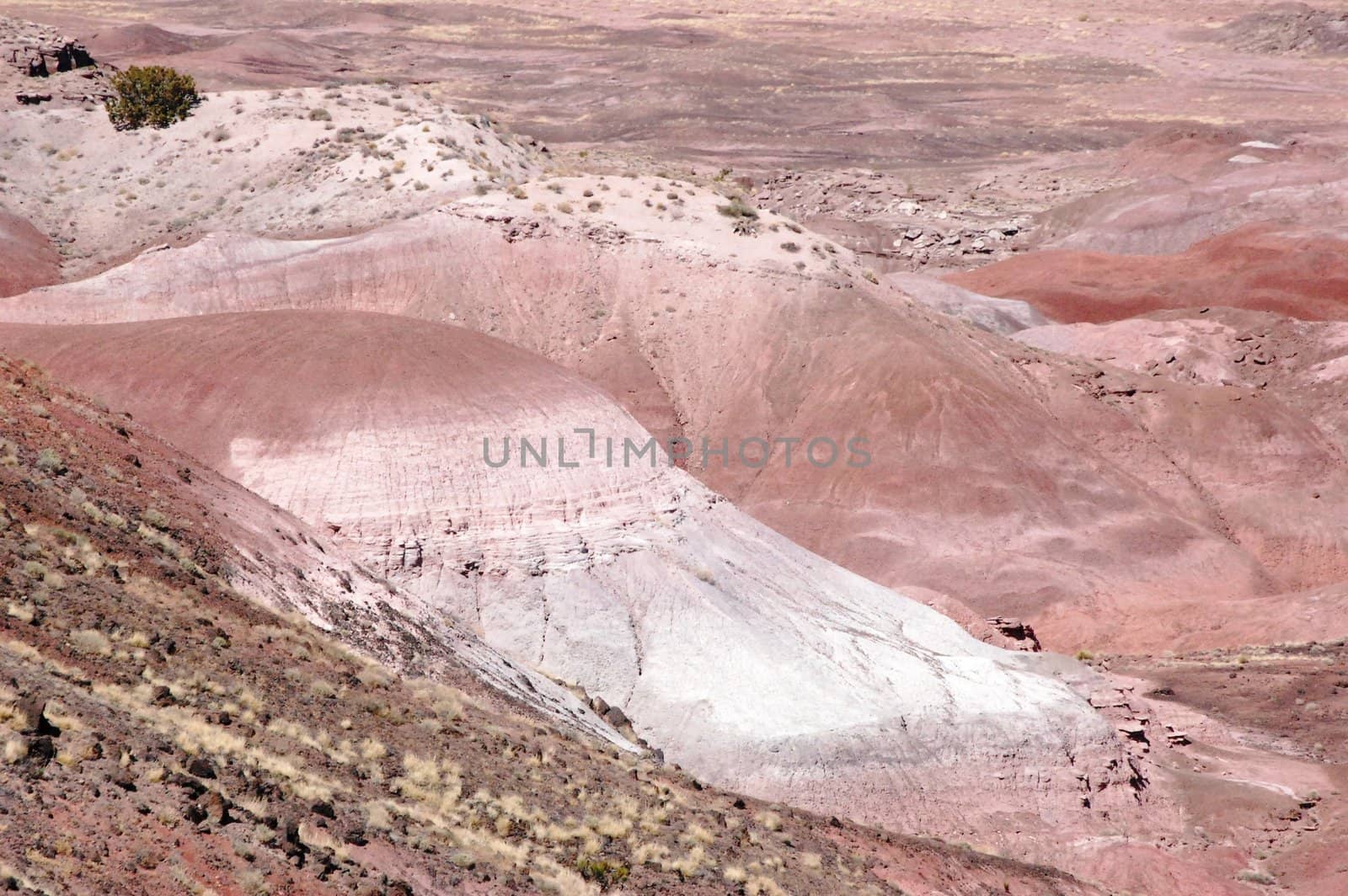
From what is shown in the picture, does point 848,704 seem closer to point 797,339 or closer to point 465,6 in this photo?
point 797,339

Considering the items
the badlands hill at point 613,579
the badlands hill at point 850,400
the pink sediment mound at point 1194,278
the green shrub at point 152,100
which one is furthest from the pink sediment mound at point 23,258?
the pink sediment mound at point 1194,278

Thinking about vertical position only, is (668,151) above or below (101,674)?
below

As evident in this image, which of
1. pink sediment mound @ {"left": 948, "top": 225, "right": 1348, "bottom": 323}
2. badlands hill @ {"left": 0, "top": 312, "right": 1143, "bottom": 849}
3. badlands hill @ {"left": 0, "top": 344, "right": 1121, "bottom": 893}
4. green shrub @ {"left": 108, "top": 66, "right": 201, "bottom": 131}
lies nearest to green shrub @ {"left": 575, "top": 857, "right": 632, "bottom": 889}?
badlands hill @ {"left": 0, "top": 344, "right": 1121, "bottom": 893}

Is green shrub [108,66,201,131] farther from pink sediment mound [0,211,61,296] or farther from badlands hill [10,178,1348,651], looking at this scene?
badlands hill [10,178,1348,651]

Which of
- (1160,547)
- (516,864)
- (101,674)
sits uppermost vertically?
(101,674)

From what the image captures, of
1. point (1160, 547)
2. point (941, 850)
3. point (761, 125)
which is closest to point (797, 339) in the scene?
point (1160, 547)

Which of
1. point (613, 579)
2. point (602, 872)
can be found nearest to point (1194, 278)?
point (613, 579)

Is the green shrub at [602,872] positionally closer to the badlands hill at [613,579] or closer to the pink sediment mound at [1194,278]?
the badlands hill at [613,579]
